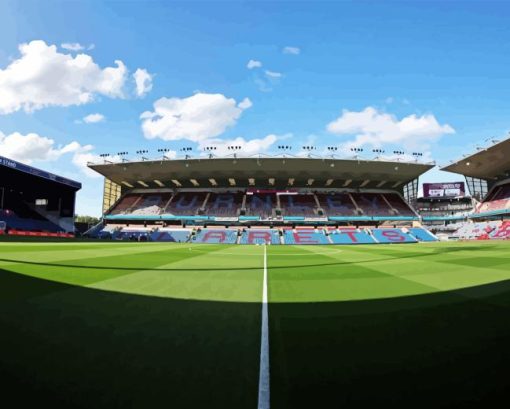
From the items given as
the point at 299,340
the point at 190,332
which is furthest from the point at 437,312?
the point at 190,332

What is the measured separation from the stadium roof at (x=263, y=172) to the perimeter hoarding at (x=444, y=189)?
30.9 meters

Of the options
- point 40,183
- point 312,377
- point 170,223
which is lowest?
point 312,377

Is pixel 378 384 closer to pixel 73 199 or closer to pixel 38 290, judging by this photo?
pixel 38 290

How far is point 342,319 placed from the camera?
504 centimetres

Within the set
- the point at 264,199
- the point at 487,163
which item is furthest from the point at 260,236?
the point at 487,163

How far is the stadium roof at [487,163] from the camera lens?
5253 cm

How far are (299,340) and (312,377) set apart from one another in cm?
107

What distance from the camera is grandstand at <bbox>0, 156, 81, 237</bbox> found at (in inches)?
1759

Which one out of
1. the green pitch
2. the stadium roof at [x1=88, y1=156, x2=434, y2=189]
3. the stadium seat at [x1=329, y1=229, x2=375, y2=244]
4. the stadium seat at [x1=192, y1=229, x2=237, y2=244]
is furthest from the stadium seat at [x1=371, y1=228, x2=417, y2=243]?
the green pitch

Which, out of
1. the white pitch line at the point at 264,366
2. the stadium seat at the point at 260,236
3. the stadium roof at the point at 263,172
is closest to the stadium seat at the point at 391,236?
the stadium roof at the point at 263,172

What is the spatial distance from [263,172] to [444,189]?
213 feet

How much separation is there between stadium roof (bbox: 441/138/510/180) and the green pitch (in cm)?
5733

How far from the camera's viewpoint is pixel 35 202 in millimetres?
55469

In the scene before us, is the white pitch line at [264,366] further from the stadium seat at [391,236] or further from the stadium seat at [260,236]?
the stadium seat at [391,236]
